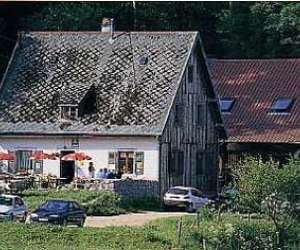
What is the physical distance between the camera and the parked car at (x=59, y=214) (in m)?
27.1

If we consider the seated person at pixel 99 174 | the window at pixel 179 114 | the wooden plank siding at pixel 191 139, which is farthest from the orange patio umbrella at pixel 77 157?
the window at pixel 179 114

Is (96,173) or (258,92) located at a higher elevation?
(258,92)

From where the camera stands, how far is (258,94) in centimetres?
4275

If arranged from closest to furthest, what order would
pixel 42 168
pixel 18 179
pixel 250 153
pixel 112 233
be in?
1. pixel 112 233
2. pixel 18 179
3. pixel 42 168
4. pixel 250 153

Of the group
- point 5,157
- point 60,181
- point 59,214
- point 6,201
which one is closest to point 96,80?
point 60,181

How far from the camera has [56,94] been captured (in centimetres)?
3866

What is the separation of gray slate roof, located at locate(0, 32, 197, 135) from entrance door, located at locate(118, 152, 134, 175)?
799mm

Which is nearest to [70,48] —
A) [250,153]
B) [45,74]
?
[45,74]

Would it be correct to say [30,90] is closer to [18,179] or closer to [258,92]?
[18,179]

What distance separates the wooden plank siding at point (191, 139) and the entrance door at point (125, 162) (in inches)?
41.2

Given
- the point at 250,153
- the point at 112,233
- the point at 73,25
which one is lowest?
the point at 112,233

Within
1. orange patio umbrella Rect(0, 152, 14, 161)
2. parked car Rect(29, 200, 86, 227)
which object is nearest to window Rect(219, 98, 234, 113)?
orange patio umbrella Rect(0, 152, 14, 161)

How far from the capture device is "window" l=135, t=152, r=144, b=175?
1447 inches

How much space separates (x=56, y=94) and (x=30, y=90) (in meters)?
1.17
